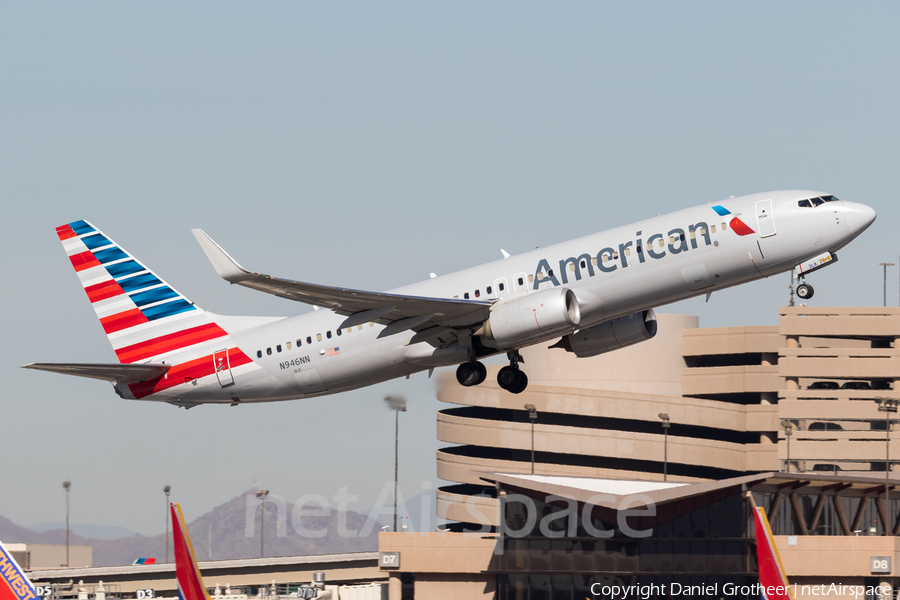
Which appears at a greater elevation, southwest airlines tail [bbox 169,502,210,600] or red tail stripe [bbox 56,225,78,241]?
red tail stripe [bbox 56,225,78,241]

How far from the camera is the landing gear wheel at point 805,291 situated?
127 ft

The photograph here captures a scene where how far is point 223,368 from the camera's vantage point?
4350cm

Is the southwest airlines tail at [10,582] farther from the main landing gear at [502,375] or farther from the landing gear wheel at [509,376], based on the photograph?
the landing gear wheel at [509,376]

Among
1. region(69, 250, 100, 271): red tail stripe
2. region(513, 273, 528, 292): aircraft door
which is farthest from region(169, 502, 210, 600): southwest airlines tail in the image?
region(513, 273, 528, 292): aircraft door

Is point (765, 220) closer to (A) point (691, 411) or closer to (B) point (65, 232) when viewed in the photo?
(B) point (65, 232)

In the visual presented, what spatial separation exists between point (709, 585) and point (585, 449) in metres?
57.0

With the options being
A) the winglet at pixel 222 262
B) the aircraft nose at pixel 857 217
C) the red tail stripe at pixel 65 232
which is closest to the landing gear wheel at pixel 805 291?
the aircraft nose at pixel 857 217

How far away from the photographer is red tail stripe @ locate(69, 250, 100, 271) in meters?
47.8

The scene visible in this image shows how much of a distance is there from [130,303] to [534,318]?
61.5 feet

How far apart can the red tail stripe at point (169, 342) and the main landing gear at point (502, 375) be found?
32.8 feet

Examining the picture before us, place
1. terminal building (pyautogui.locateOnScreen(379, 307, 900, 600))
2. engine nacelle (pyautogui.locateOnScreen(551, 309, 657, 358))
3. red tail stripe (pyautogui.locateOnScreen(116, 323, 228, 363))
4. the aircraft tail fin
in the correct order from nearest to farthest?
engine nacelle (pyautogui.locateOnScreen(551, 309, 657, 358))
red tail stripe (pyautogui.locateOnScreen(116, 323, 228, 363))
the aircraft tail fin
terminal building (pyautogui.locateOnScreen(379, 307, 900, 600))

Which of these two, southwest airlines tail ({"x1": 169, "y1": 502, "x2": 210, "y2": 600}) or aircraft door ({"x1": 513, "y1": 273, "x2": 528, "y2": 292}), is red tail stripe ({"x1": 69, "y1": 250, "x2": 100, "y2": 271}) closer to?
southwest airlines tail ({"x1": 169, "y1": 502, "x2": 210, "y2": 600})

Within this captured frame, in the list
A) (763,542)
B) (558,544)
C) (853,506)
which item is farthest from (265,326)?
(853,506)

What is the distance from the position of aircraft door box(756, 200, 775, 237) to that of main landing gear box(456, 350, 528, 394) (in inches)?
402
